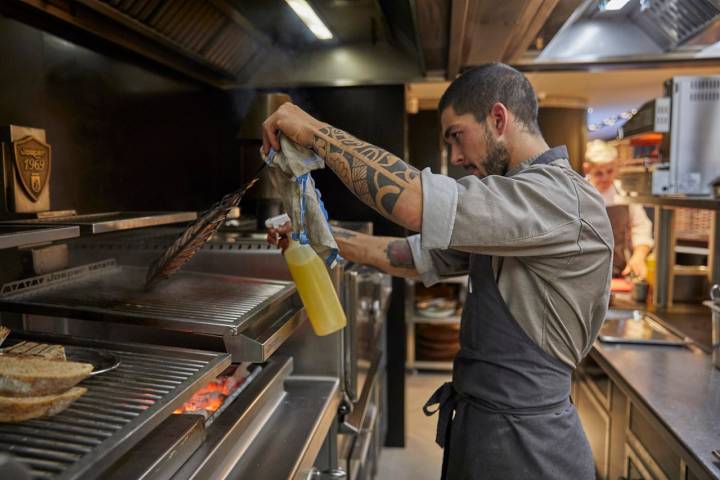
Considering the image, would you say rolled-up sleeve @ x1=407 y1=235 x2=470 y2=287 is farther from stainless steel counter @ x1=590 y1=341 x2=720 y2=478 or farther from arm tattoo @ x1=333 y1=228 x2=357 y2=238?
stainless steel counter @ x1=590 y1=341 x2=720 y2=478

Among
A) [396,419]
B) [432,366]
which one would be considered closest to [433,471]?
[396,419]

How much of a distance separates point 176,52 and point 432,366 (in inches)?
134

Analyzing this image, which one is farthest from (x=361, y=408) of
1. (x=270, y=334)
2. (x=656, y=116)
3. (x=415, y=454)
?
(x=656, y=116)

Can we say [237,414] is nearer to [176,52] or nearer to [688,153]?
[176,52]

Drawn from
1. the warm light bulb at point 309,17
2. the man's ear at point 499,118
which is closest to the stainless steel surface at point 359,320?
the man's ear at point 499,118

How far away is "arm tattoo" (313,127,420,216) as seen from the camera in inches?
48.7

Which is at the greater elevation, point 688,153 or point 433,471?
point 688,153

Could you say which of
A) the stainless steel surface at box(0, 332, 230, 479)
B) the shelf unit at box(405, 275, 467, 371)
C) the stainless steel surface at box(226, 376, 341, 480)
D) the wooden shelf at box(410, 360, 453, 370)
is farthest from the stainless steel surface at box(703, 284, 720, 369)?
the wooden shelf at box(410, 360, 453, 370)

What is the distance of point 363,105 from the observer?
134 inches

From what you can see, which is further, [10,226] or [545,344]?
[545,344]

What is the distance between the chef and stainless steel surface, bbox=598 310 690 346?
3.63 ft

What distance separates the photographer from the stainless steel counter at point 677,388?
1.62 meters

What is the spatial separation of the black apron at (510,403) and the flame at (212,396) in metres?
0.71

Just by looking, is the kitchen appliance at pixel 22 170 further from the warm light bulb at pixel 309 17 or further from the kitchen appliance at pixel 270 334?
the warm light bulb at pixel 309 17
